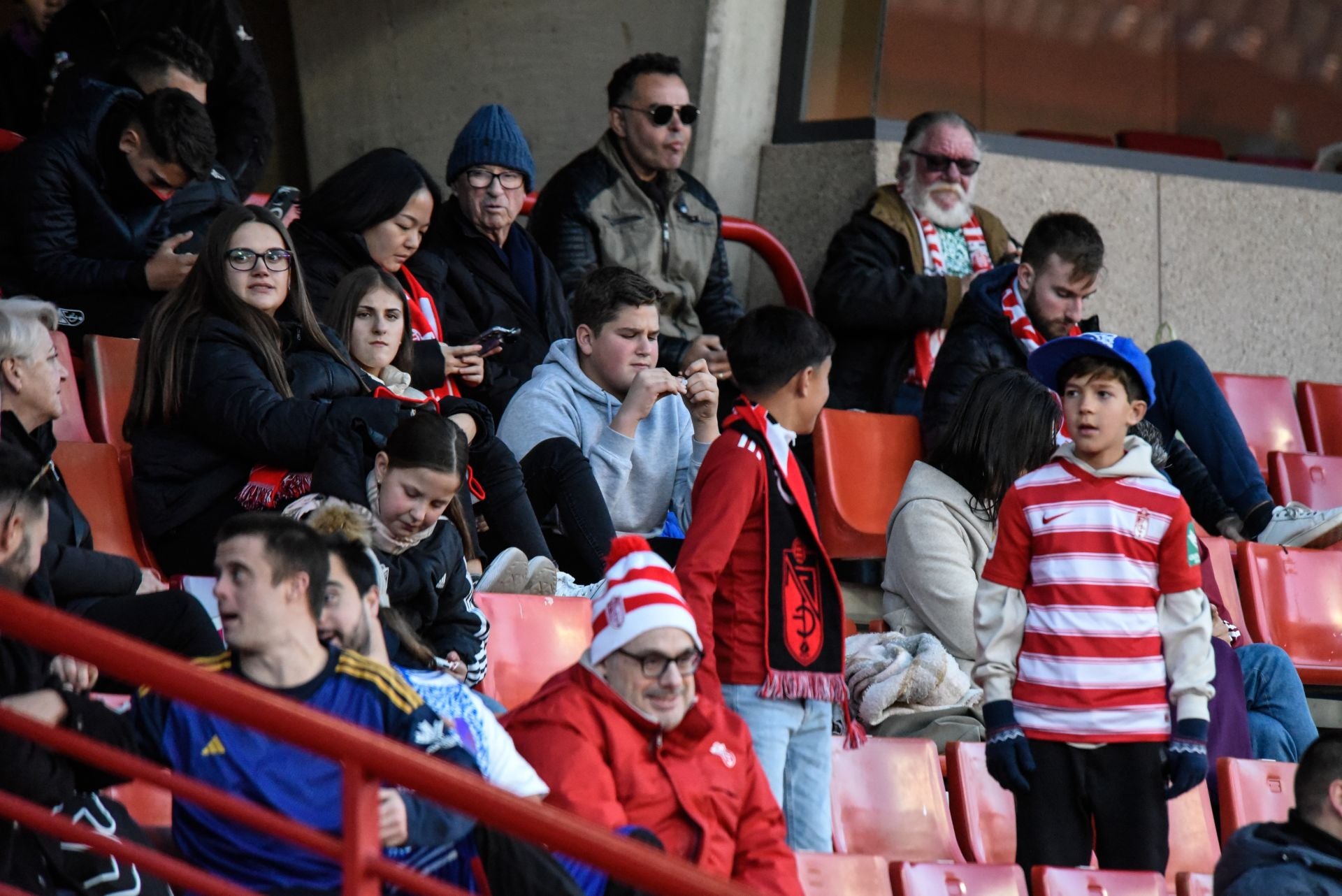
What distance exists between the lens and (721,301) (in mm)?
6691

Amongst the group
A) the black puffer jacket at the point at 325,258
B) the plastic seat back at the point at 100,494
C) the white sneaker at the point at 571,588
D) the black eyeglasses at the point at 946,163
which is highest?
the black eyeglasses at the point at 946,163

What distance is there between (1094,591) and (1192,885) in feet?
2.36

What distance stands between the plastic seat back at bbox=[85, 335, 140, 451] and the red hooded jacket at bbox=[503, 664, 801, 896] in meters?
2.00

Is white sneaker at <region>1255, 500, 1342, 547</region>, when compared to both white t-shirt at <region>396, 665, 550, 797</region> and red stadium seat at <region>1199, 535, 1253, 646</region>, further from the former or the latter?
white t-shirt at <region>396, 665, 550, 797</region>

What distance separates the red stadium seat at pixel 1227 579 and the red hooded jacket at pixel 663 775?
9.04 ft

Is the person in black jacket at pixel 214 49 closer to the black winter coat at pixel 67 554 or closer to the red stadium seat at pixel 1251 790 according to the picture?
the black winter coat at pixel 67 554

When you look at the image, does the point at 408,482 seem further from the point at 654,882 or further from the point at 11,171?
the point at 11,171

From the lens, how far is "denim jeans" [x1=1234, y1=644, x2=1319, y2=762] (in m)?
5.08

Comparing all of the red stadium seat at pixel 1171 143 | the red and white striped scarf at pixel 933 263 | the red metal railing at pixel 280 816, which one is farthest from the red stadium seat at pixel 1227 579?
the red metal railing at pixel 280 816

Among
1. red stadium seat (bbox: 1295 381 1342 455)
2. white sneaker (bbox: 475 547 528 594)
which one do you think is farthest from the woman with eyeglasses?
red stadium seat (bbox: 1295 381 1342 455)

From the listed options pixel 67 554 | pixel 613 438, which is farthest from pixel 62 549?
pixel 613 438

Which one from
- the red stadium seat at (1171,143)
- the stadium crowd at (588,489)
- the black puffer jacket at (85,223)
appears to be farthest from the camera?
the red stadium seat at (1171,143)

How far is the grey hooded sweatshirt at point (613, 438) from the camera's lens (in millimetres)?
5176

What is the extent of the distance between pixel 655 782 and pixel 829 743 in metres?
0.86
